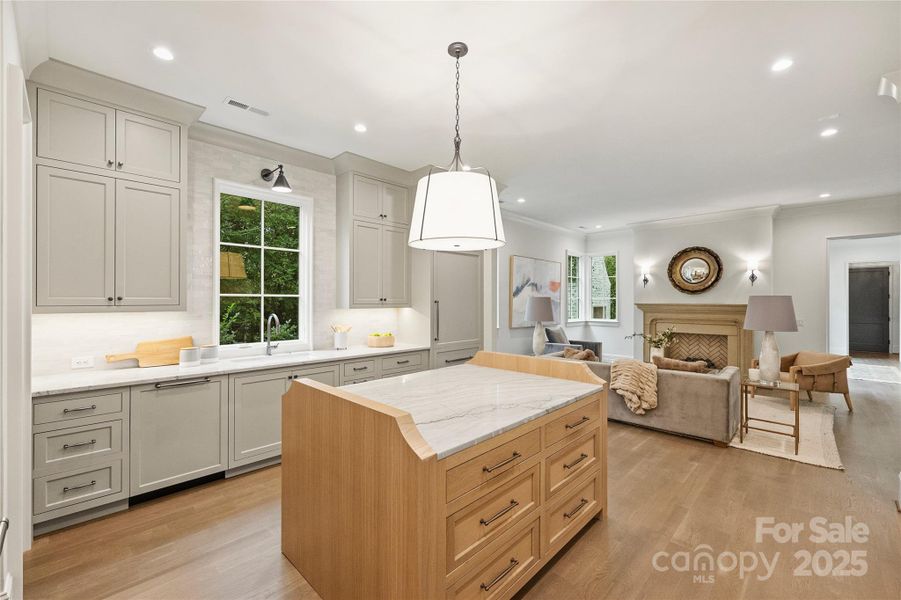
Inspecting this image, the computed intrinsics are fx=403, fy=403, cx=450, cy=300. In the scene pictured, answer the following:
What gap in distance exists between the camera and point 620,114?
10.0ft

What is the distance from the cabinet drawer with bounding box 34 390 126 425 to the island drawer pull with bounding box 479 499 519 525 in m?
2.35

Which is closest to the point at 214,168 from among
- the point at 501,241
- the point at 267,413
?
the point at 267,413

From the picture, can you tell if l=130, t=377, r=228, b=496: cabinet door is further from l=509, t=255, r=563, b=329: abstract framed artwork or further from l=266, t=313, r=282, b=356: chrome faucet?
l=509, t=255, r=563, b=329: abstract framed artwork

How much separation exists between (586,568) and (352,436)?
54.3 inches

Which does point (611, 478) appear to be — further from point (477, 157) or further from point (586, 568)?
point (477, 157)

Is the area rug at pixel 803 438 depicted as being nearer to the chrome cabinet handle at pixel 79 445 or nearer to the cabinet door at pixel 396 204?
the cabinet door at pixel 396 204

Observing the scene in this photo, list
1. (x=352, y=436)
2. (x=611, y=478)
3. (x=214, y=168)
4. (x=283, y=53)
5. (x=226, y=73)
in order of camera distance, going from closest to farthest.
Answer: (x=352, y=436), (x=283, y=53), (x=226, y=73), (x=611, y=478), (x=214, y=168)

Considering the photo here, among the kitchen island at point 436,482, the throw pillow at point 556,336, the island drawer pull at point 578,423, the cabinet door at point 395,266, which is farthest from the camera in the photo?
the throw pillow at point 556,336

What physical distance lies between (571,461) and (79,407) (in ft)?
9.14

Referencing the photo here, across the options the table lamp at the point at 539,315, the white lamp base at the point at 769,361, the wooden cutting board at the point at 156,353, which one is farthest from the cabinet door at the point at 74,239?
the white lamp base at the point at 769,361

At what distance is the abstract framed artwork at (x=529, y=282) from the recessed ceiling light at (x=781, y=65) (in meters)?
4.06

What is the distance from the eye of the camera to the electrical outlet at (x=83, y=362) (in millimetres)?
2727

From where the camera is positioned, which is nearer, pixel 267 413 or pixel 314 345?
pixel 267 413

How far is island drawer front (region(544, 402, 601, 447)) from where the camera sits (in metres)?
1.85
